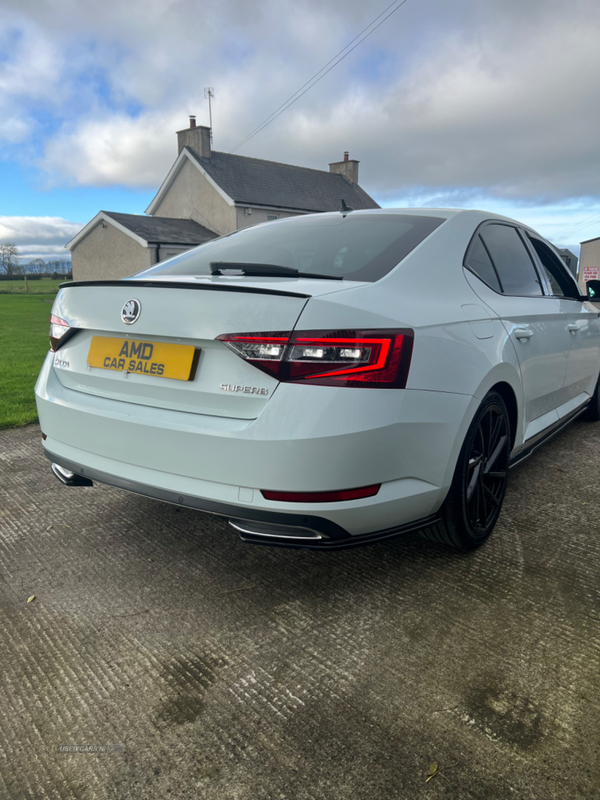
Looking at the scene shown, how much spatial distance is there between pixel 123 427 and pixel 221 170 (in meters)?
31.6

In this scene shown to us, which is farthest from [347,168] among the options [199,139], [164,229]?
[164,229]

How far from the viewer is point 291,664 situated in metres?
2.02

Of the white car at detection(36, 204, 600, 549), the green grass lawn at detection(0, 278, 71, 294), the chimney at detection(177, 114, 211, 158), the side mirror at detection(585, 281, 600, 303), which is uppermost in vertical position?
the chimney at detection(177, 114, 211, 158)

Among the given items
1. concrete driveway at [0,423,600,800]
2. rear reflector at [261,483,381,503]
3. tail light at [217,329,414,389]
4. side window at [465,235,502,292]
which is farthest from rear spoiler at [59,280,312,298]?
concrete driveway at [0,423,600,800]

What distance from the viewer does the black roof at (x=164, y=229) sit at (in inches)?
1116

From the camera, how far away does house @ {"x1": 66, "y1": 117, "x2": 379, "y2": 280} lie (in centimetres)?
2902

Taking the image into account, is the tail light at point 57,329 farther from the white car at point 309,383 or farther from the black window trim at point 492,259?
the black window trim at point 492,259

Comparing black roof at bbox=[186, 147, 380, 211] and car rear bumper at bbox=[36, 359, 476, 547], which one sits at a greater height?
black roof at bbox=[186, 147, 380, 211]

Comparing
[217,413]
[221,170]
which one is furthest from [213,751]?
[221,170]

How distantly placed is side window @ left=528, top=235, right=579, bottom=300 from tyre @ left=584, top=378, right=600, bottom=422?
119 centimetres

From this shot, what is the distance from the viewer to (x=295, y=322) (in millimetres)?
1904

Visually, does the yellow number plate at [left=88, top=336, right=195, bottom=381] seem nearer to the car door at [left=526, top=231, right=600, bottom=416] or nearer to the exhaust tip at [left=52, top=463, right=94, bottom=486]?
the exhaust tip at [left=52, top=463, right=94, bottom=486]

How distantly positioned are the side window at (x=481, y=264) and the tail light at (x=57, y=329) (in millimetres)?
1776

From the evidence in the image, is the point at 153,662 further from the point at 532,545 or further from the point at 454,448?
the point at 532,545
